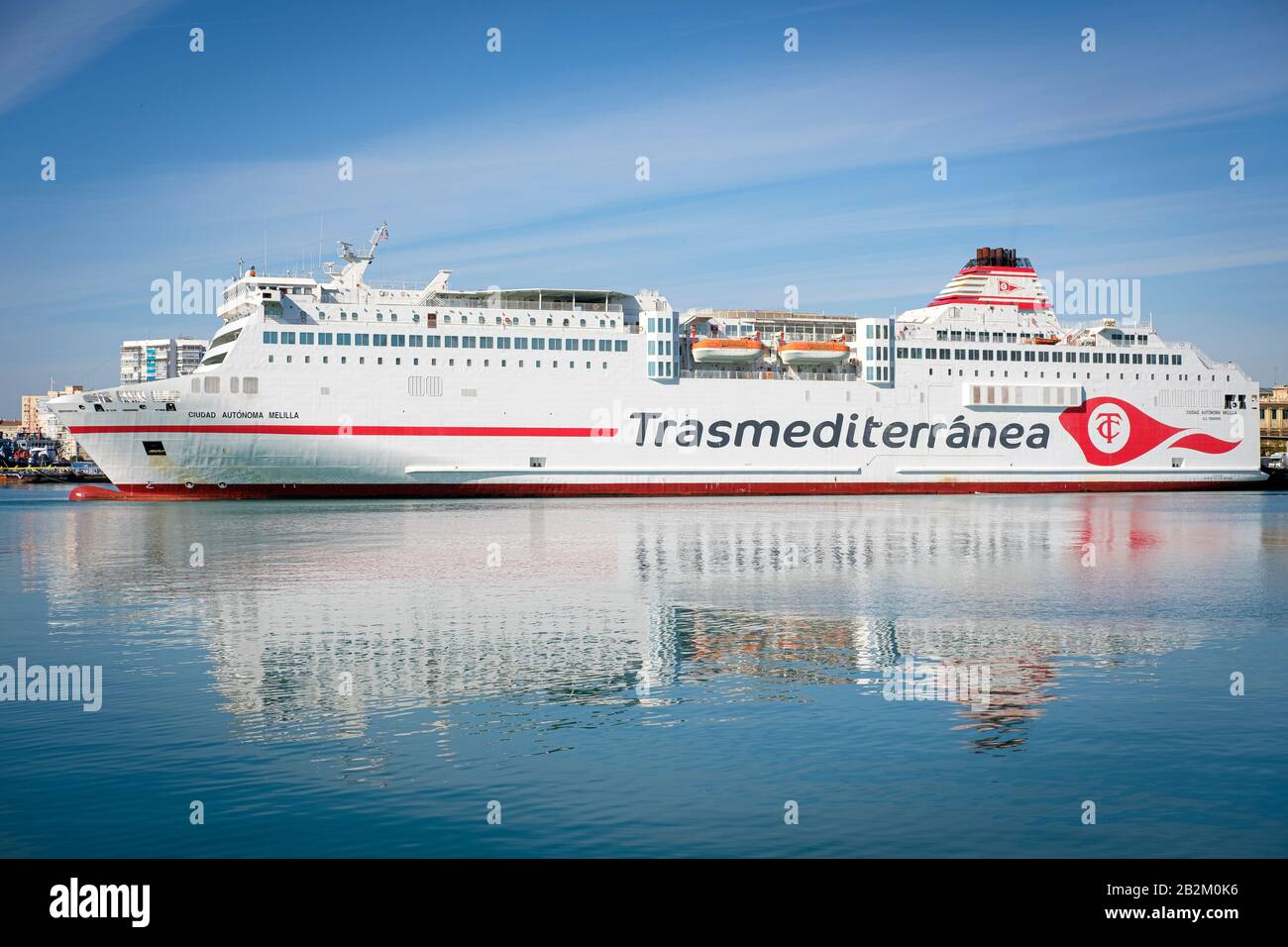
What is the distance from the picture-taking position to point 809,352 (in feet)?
190

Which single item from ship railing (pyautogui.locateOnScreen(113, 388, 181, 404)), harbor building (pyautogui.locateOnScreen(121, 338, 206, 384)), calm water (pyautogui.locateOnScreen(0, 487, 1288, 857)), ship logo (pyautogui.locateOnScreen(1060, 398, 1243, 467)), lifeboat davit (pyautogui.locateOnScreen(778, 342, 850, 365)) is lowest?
calm water (pyautogui.locateOnScreen(0, 487, 1288, 857))

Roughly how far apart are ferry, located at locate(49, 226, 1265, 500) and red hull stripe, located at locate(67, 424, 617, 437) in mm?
84

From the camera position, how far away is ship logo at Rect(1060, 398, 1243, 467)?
62.4 metres

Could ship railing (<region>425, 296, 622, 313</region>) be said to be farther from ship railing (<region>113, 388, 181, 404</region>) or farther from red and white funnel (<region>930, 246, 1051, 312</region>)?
red and white funnel (<region>930, 246, 1051, 312</region>)

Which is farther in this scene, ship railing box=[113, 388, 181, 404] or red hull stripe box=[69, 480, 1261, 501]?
red hull stripe box=[69, 480, 1261, 501]

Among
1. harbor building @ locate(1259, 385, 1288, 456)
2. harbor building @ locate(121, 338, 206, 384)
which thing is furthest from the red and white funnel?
harbor building @ locate(121, 338, 206, 384)

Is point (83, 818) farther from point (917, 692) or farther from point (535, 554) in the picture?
point (535, 554)

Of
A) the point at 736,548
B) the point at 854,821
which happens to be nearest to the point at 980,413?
the point at 736,548

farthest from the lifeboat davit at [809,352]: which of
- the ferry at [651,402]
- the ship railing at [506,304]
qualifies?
the ship railing at [506,304]

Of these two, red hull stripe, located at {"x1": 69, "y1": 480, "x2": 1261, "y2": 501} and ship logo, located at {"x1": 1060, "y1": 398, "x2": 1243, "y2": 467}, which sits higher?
ship logo, located at {"x1": 1060, "y1": 398, "x2": 1243, "y2": 467}

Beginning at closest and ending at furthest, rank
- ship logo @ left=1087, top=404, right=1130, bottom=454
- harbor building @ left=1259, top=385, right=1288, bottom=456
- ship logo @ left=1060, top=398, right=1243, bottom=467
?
ship logo @ left=1060, top=398, right=1243, bottom=467 < ship logo @ left=1087, top=404, right=1130, bottom=454 < harbor building @ left=1259, top=385, right=1288, bottom=456

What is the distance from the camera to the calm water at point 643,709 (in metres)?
8.12

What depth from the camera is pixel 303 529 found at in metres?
35.1

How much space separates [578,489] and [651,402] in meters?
5.55
